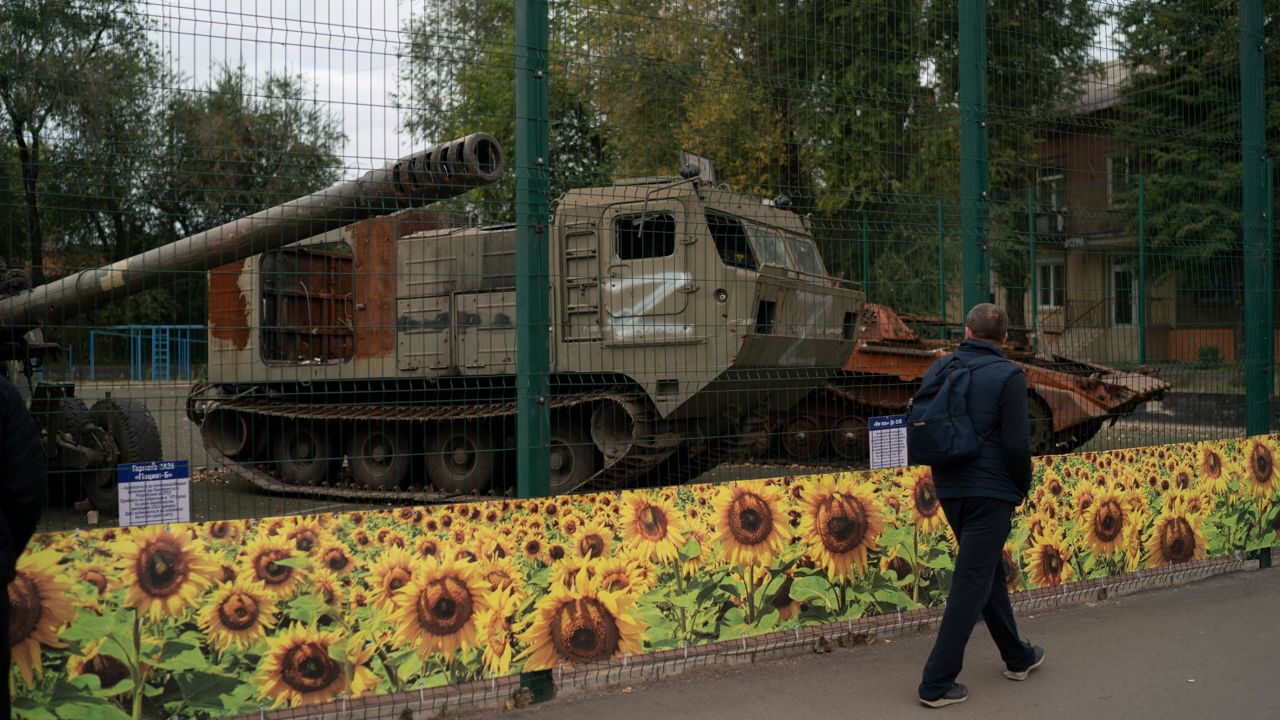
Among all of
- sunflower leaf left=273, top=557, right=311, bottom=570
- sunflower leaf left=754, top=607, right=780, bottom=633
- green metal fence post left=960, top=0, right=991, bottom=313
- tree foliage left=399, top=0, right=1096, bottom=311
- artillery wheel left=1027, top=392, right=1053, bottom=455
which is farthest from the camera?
artillery wheel left=1027, top=392, right=1053, bottom=455

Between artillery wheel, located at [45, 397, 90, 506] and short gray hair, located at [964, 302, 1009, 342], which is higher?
short gray hair, located at [964, 302, 1009, 342]

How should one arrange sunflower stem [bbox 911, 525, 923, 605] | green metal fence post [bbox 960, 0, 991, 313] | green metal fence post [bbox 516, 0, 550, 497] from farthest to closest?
green metal fence post [bbox 960, 0, 991, 313]
sunflower stem [bbox 911, 525, 923, 605]
green metal fence post [bbox 516, 0, 550, 497]

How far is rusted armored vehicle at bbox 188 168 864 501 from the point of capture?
973cm

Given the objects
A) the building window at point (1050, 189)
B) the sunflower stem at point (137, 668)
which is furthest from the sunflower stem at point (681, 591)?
the building window at point (1050, 189)

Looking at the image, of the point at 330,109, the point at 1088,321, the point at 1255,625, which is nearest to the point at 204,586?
the point at 330,109

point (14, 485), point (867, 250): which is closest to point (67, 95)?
point (14, 485)

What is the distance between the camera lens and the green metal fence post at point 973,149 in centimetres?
654

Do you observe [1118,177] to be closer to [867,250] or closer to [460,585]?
[867,250]

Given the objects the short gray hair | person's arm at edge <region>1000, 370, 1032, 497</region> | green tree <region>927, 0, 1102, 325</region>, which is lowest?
person's arm at edge <region>1000, 370, 1032, 497</region>

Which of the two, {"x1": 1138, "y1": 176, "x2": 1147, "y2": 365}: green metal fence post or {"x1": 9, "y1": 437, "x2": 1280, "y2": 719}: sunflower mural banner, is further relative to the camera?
{"x1": 1138, "y1": 176, "x2": 1147, "y2": 365}: green metal fence post

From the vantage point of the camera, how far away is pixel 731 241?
34.4 feet

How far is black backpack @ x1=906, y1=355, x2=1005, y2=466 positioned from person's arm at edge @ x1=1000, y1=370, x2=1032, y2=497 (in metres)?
0.09

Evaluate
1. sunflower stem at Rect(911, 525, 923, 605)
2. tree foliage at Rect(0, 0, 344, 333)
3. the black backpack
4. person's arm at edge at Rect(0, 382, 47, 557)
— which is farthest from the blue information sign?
sunflower stem at Rect(911, 525, 923, 605)

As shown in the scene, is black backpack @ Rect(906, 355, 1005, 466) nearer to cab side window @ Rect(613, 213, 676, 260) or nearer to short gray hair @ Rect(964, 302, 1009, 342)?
short gray hair @ Rect(964, 302, 1009, 342)
